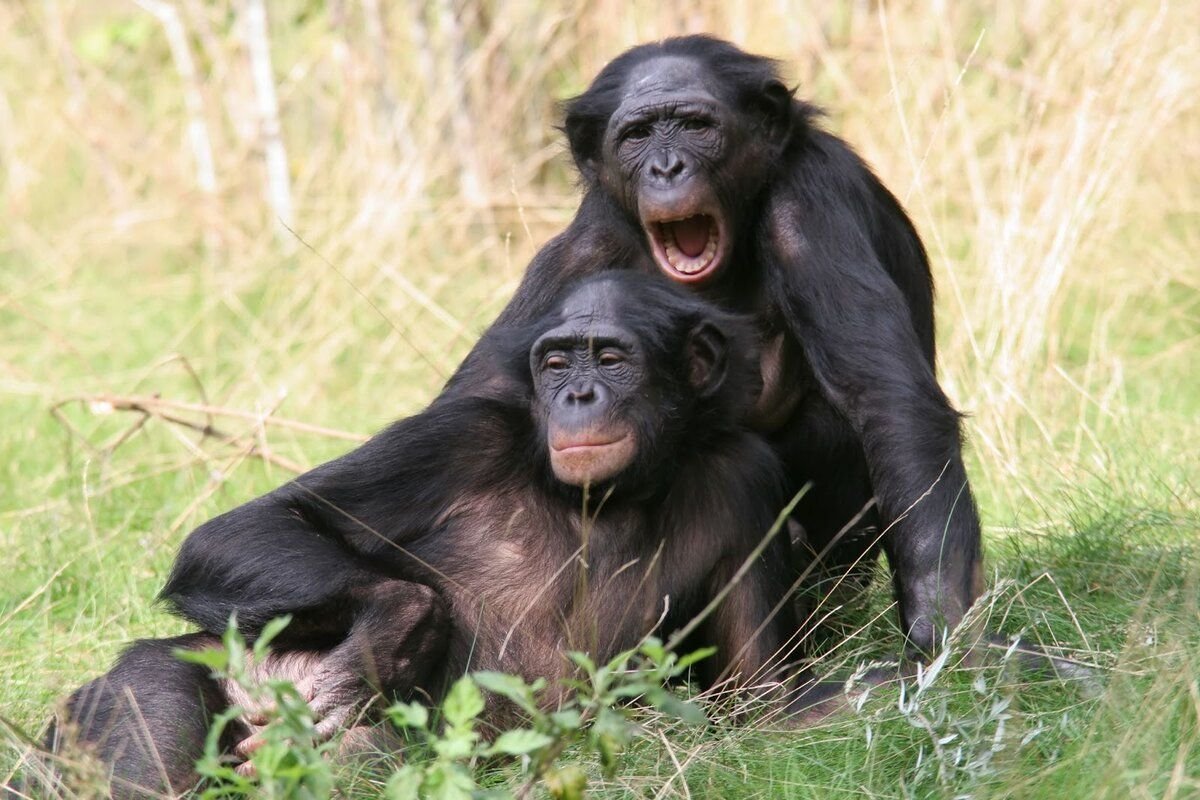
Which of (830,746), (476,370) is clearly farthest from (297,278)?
(830,746)

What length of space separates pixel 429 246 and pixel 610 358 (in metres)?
5.38

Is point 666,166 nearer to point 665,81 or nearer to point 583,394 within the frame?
point 665,81

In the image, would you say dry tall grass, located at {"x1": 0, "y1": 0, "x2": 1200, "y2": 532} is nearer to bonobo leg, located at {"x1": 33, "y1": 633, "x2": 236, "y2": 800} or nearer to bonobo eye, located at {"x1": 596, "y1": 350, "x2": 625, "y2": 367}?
bonobo eye, located at {"x1": 596, "y1": 350, "x2": 625, "y2": 367}

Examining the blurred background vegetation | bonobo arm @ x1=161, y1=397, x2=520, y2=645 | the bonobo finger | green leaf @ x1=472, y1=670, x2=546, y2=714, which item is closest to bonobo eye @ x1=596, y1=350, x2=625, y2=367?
bonobo arm @ x1=161, y1=397, x2=520, y2=645

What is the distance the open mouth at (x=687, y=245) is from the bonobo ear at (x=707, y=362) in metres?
0.50

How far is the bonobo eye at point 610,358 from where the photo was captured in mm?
4445

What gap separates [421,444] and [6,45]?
29.7 ft

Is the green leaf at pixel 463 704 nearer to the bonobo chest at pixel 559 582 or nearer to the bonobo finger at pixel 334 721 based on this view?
the bonobo finger at pixel 334 721

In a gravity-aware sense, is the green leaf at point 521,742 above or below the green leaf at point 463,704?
below

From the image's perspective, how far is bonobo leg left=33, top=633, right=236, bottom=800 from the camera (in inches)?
154

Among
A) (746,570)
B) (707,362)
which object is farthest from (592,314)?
(746,570)

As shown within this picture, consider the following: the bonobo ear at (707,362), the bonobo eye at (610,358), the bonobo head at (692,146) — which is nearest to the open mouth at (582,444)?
the bonobo eye at (610,358)

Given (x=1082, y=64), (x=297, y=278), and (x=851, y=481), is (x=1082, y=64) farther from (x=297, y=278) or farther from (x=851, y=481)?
(x=297, y=278)

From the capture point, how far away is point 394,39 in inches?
395
